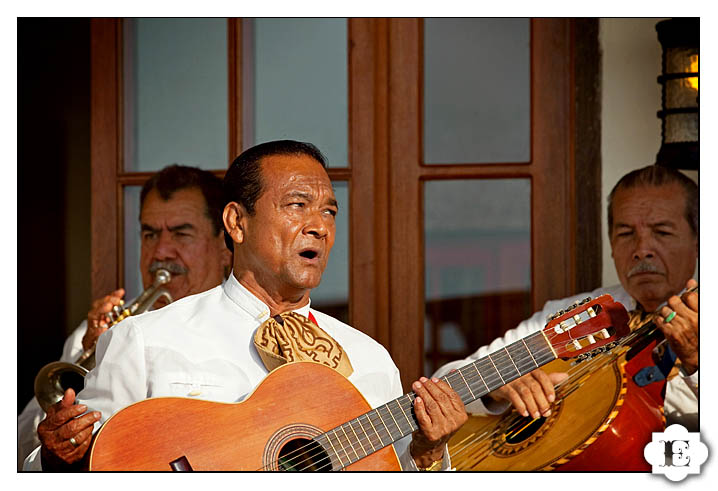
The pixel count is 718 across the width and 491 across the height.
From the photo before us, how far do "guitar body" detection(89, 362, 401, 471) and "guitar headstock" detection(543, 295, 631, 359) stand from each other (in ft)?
Result: 1.54

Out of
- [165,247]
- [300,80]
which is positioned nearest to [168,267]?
[165,247]

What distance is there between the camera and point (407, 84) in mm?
2270

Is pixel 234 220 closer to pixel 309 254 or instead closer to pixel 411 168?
pixel 309 254

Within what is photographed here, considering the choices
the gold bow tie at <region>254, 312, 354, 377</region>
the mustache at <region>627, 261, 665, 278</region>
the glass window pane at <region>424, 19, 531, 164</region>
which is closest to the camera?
the gold bow tie at <region>254, 312, 354, 377</region>

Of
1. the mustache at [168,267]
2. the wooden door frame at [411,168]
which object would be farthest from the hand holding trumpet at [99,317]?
the wooden door frame at [411,168]

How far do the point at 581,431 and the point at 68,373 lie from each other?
1.23 m

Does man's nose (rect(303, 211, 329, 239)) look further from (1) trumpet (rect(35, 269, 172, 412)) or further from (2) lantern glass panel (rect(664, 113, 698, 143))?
(2) lantern glass panel (rect(664, 113, 698, 143))

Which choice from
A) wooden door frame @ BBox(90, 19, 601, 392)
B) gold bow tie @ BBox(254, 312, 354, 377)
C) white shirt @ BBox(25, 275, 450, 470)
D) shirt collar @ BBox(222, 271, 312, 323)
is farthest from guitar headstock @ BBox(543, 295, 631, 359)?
shirt collar @ BBox(222, 271, 312, 323)

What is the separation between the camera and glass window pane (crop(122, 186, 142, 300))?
2312 millimetres

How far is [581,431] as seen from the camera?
2057 mm

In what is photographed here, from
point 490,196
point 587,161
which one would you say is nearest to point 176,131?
point 490,196

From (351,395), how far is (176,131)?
33.0 inches

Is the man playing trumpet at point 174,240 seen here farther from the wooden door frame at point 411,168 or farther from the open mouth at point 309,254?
the open mouth at point 309,254
